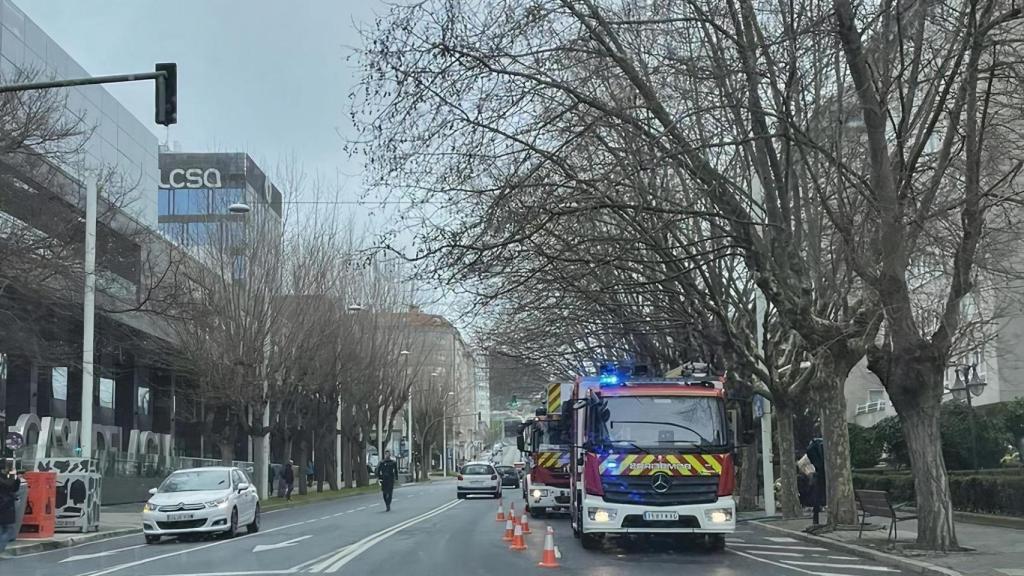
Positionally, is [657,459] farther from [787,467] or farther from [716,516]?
[787,467]

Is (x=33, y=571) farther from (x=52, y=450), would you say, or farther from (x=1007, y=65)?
(x=52, y=450)

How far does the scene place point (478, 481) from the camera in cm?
4556

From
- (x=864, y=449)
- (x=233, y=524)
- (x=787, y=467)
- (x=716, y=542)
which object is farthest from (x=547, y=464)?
(x=864, y=449)

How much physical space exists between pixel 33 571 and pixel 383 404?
45.8m

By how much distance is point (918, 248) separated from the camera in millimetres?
20203

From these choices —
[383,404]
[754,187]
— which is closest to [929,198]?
[754,187]

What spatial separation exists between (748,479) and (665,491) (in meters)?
14.5

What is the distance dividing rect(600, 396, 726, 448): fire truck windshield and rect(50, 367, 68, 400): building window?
106 ft

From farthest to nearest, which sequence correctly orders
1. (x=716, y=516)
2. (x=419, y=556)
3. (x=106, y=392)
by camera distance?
(x=106, y=392), (x=419, y=556), (x=716, y=516)

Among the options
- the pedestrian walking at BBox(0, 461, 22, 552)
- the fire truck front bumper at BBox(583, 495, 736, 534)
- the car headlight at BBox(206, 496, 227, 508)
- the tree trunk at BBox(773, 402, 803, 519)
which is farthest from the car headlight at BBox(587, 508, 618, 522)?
the pedestrian walking at BBox(0, 461, 22, 552)

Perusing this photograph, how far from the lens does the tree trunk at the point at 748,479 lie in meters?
29.8

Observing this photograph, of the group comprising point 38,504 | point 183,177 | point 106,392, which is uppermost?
point 183,177

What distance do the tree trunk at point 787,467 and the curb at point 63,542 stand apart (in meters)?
15.9

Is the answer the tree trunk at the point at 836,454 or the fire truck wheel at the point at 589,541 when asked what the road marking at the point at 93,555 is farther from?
the tree trunk at the point at 836,454
